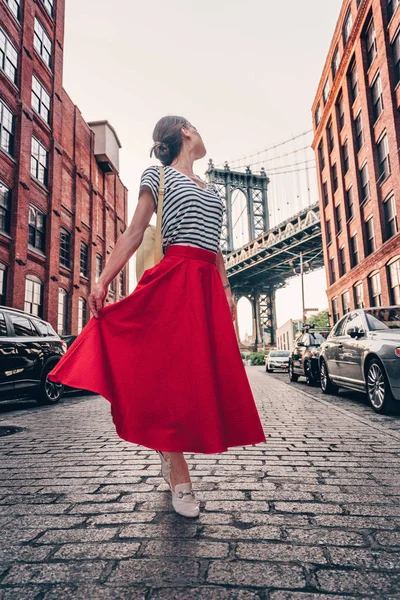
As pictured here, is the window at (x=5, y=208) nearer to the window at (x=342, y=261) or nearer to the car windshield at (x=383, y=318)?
the car windshield at (x=383, y=318)

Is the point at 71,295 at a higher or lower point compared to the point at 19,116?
lower

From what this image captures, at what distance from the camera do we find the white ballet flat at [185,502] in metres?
2.18

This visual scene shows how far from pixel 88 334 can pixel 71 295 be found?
2185 cm

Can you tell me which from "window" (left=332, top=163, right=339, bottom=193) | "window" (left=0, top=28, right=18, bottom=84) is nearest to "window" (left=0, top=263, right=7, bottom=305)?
"window" (left=0, top=28, right=18, bottom=84)

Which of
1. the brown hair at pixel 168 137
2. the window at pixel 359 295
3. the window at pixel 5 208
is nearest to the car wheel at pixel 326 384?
the brown hair at pixel 168 137

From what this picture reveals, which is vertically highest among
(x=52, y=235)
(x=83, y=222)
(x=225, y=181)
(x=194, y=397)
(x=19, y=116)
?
(x=225, y=181)

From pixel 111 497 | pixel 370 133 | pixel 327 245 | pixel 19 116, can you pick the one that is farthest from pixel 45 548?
pixel 327 245

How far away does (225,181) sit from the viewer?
6719 centimetres

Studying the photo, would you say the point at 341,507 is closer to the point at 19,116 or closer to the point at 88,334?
the point at 88,334

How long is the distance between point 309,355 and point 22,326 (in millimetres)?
6874

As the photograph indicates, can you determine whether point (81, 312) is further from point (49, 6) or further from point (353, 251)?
point (353, 251)

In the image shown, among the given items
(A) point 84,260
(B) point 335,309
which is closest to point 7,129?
(A) point 84,260

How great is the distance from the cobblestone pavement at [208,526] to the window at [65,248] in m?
20.2

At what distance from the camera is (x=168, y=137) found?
2.58 m
